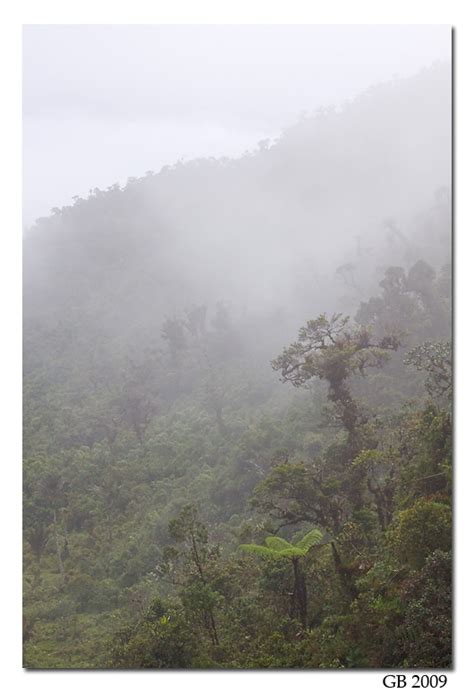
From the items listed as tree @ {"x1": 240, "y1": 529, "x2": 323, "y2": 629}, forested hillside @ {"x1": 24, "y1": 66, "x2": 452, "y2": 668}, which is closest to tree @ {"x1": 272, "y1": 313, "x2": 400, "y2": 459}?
forested hillside @ {"x1": 24, "y1": 66, "x2": 452, "y2": 668}

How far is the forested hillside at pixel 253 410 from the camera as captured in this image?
20.1 ft

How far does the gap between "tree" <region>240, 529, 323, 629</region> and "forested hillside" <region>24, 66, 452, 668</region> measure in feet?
0.08

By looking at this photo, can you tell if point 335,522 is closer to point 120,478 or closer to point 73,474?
point 120,478

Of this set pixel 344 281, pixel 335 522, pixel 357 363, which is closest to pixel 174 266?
pixel 344 281

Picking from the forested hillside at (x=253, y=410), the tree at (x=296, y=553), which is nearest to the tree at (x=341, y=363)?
the forested hillside at (x=253, y=410)

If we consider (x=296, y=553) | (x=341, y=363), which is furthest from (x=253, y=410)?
(x=296, y=553)

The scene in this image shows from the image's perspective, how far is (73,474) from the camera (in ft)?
40.2

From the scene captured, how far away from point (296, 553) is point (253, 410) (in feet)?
19.6

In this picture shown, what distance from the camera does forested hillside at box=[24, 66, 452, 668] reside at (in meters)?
6.11

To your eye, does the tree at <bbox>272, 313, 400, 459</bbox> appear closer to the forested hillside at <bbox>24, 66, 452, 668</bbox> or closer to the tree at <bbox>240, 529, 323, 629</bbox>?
the forested hillside at <bbox>24, 66, 452, 668</bbox>

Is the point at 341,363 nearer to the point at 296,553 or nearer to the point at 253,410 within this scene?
the point at 296,553

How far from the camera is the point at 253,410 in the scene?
12.0m

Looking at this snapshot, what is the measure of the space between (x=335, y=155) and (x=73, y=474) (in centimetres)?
1399

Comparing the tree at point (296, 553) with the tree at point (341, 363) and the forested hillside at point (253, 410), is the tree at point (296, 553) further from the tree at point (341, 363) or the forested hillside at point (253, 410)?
the tree at point (341, 363)
